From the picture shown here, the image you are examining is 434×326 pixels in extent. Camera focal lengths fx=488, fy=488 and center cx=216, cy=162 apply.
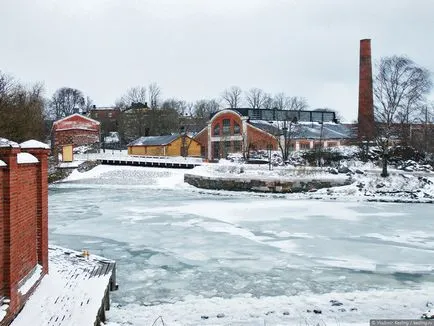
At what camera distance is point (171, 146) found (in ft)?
192

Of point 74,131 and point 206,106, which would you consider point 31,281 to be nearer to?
point 74,131

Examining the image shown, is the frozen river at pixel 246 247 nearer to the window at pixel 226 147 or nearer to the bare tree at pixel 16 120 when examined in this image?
the bare tree at pixel 16 120

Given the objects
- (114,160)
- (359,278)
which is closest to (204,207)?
(359,278)

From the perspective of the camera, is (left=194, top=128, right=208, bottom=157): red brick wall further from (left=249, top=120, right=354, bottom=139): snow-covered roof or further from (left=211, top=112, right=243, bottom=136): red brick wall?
(left=249, top=120, right=354, bottom=139): snow-covered roof

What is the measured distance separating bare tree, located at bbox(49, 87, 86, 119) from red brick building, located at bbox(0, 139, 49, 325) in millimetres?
90651

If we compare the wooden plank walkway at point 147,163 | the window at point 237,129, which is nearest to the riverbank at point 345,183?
the wooden plank walkway at point 147,163

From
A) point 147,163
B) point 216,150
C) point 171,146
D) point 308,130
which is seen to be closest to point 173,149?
point 171,146

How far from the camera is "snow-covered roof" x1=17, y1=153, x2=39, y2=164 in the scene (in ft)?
23.0

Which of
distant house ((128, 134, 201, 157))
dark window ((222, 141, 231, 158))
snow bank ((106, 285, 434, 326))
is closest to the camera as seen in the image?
snow bank ((106, 285, 434, 326))

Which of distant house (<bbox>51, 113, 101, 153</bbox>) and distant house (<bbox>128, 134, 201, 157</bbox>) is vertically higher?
distant house (<bbox>51, 113, 101, 153</bbox>)

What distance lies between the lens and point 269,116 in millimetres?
60531

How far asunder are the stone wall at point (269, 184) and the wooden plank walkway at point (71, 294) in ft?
71.6

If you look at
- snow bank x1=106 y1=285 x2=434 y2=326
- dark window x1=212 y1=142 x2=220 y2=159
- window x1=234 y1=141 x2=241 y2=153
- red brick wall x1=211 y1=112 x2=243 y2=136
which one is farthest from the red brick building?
dark window x1=212 y1=142 x2=220 y2=159

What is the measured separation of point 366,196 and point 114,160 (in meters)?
25.9
